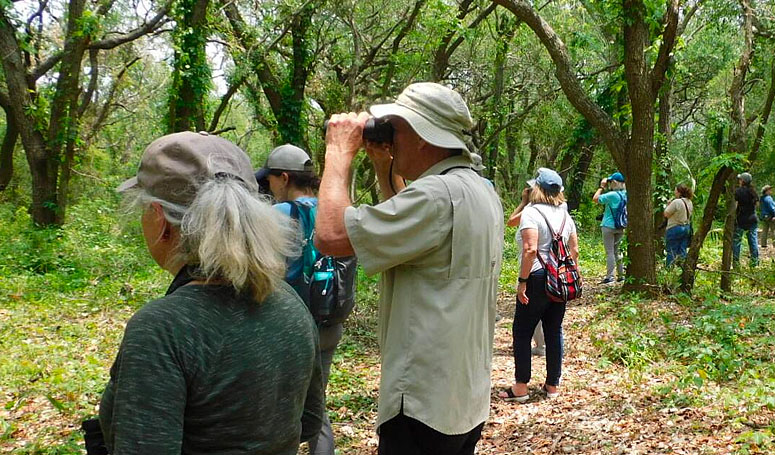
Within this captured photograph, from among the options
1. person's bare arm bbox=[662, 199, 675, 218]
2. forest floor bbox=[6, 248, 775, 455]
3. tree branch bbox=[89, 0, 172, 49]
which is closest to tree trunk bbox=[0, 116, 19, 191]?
tree branch bbox=[89, 0, 172, 49]

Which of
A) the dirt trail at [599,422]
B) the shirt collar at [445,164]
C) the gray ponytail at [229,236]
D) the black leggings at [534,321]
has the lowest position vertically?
the dirt trail at [599,422]

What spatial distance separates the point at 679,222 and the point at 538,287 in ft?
19.3

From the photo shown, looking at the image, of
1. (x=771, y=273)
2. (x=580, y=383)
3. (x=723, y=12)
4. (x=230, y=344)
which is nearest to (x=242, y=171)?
(x=230, y=344)

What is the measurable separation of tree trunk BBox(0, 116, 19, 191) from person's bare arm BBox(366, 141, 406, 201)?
15.7m

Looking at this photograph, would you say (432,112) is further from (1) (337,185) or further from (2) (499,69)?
(2) (499,69)

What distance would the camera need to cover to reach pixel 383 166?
2.51 m

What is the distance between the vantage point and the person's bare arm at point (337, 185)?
83.1 inches

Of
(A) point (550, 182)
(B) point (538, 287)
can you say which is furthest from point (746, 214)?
(B) point (538, 287)

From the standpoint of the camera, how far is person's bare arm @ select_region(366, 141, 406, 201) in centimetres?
242

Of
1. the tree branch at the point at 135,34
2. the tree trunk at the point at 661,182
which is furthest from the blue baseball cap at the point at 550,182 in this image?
the tree branch at the point at 135,34

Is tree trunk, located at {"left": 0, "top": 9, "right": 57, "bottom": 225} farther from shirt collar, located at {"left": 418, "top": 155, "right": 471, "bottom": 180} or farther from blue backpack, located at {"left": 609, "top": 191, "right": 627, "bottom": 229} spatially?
shirt collar, located at {"left": 418, "top": 155, "right": 471, "bottom": 180}

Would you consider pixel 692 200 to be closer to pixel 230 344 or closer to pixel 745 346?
pixel 745 346

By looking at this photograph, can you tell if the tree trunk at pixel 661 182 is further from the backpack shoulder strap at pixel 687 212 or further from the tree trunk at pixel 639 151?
the tree trunk at pixel 639 151

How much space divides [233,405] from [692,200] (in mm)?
10574
